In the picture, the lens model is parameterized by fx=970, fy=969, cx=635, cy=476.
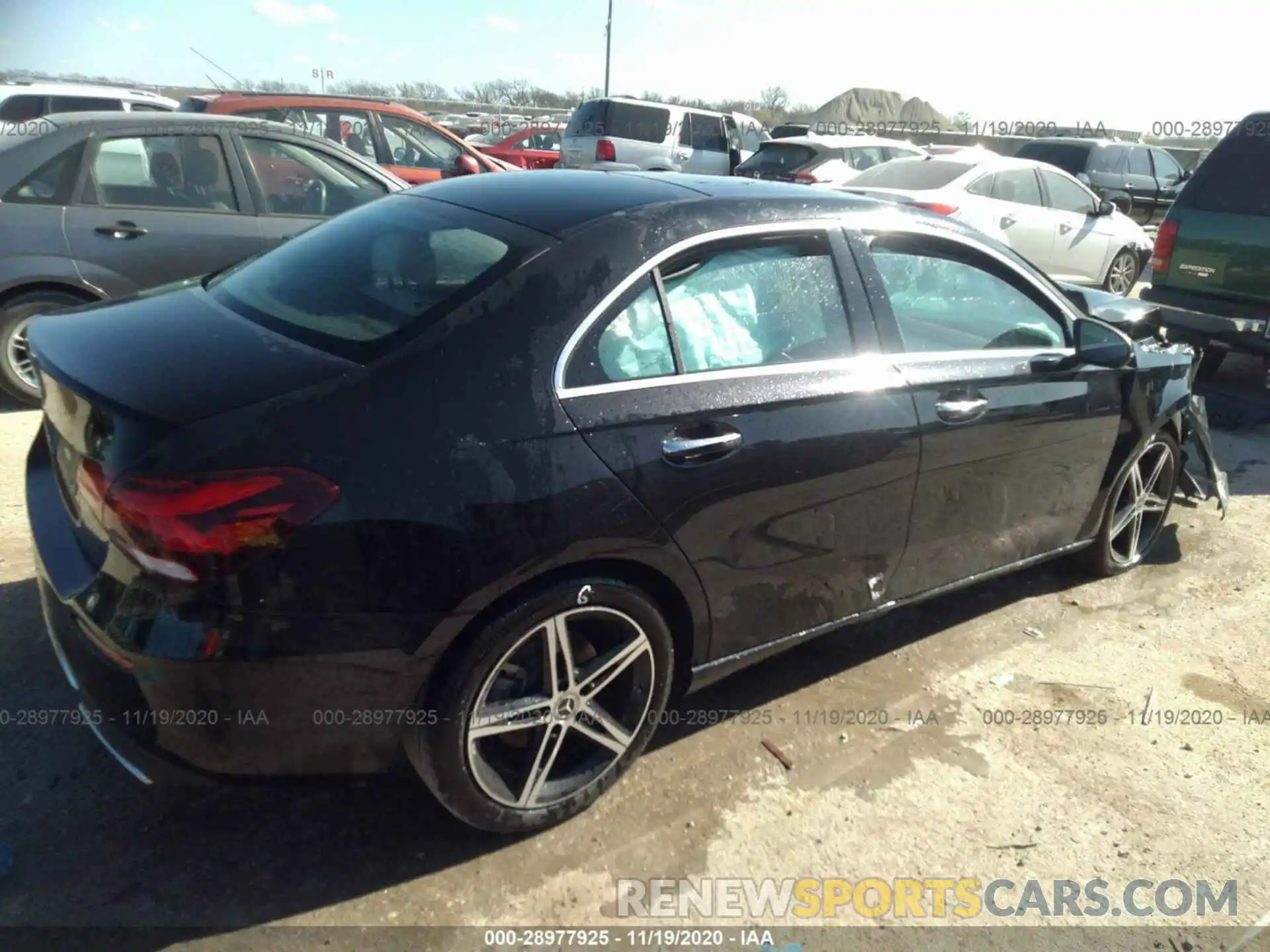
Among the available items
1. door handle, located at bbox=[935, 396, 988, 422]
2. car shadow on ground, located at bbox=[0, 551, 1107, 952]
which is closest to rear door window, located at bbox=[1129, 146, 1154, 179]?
door handle, located at bbox=[935, 396, 988, 422]

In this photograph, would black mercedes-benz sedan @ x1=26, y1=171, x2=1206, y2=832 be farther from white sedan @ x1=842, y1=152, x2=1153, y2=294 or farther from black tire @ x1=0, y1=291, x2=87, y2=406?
white sedan @ x1=842, y1=152, x2=1153, y2=294

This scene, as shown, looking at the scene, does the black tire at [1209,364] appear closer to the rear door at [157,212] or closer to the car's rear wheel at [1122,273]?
Answer: the car's rear wheel at [1122,273]

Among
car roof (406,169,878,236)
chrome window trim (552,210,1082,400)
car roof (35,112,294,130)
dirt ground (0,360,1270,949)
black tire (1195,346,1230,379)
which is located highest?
car roof (35,112,294,130)

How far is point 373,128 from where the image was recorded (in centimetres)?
968

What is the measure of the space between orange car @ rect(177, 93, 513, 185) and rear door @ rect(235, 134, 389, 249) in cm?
294

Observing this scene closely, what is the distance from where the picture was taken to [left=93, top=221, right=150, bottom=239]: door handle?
17.7 ft

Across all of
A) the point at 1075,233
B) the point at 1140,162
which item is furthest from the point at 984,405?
the point at 1140,162

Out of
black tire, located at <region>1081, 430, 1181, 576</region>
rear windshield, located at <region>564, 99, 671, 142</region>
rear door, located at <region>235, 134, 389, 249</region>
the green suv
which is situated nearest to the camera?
black tire, located at <region>1081, 430, 1181, 576</region>

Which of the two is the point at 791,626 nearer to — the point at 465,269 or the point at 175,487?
the point at 465,269

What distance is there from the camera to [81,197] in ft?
17.6

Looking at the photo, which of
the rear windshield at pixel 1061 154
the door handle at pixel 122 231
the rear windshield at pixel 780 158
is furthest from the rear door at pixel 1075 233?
the door handle at pixel 122 231

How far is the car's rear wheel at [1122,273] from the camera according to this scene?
1093 centimetres

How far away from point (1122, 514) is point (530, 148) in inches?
751

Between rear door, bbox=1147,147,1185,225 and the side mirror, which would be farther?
rear door, bbox=1147,147,1185,225
